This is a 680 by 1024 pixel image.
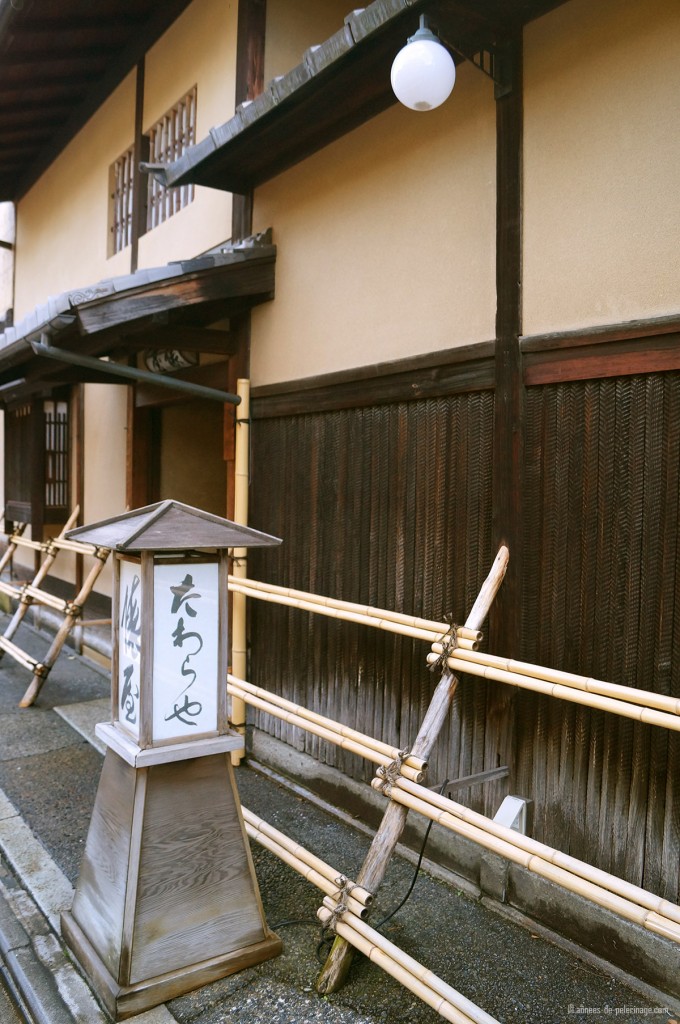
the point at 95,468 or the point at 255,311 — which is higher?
the point at 255,311

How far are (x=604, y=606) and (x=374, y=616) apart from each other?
4.44 ft

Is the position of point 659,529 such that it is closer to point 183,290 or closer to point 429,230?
point 429,230

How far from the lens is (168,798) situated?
3598 millimetres

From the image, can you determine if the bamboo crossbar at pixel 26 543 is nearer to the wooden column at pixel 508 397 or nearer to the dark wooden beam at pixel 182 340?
the dark wooden beam at pixel 182 340

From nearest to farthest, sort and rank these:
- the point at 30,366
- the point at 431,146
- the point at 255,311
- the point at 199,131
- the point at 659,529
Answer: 1. the point at 659,529
2. the point at 431,146
3. the point at 255,311
4. the point at 199,131
5. the point at 30,366

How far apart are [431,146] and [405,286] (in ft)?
3.08

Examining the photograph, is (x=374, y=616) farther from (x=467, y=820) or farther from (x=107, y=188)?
(x=107, y=188)

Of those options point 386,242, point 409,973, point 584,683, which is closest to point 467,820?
point 409,973

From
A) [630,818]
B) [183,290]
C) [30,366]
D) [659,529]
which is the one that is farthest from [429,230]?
[30,366]

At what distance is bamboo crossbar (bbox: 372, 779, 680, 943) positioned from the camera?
256 cm

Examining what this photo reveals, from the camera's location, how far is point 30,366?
837 cm

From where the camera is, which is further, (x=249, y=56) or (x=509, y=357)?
(x=249, y=56)

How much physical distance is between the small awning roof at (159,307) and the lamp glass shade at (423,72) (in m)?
2.67

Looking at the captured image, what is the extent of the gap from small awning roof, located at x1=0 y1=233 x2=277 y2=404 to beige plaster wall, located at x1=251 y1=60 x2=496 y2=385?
0.32m
